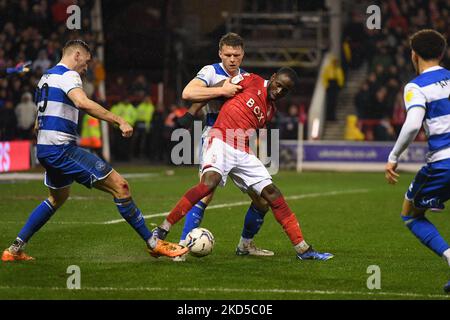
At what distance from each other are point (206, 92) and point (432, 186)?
2.78 metres

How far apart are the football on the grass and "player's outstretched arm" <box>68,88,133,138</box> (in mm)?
1457

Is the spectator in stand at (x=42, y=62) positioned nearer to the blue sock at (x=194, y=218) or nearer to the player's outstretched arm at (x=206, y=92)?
the blue sock at (x=194, y=218)

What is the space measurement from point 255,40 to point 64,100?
24977 millimetres

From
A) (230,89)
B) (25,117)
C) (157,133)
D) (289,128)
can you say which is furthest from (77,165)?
(157,133)

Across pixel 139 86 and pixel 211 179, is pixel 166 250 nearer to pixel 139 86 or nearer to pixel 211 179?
pixel 211 179

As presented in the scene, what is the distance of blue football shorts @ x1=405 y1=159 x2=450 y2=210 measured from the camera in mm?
8609

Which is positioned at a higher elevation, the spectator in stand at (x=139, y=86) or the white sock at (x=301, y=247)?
the white sock at (x=301, y=247)

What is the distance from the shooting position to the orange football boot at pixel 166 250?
10086 mm

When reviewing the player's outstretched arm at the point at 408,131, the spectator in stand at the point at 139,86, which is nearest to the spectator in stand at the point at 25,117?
the spectator in stand at the point at 139,86

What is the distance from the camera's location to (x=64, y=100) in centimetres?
1002

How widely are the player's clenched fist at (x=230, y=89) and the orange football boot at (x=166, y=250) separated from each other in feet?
5.48

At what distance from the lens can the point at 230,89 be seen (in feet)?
34.1

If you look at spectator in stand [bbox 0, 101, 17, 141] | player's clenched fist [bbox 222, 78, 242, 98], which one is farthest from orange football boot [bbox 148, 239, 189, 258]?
spectator in stand [bbox 0, 101, 17, 141]
